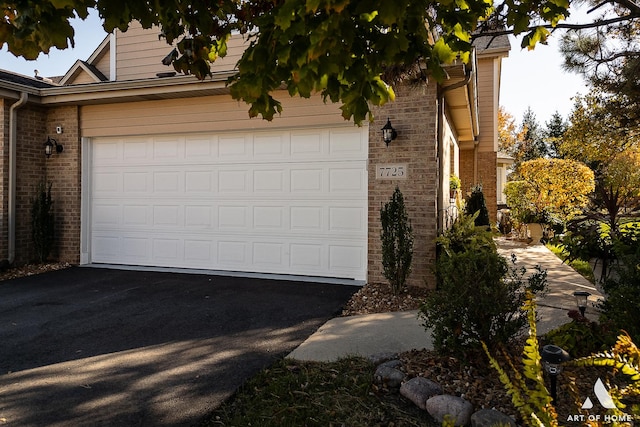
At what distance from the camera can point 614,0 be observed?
553 centimetres

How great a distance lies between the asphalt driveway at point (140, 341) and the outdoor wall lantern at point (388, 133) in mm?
2178

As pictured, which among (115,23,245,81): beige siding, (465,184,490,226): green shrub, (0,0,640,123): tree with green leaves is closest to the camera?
(0,0,640,123): tree with green leaves

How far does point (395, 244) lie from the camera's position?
19.4 ft

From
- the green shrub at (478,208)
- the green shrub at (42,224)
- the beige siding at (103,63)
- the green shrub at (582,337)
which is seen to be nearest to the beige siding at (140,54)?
the beige siding at (103,63)

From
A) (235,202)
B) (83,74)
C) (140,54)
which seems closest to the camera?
(235,202)

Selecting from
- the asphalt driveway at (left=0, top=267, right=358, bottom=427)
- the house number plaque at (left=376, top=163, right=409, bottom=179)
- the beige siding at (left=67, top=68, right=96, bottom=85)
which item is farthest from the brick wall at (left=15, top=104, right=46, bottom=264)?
the house number plaque at (left=376, top=163, right=409, bottom=179)

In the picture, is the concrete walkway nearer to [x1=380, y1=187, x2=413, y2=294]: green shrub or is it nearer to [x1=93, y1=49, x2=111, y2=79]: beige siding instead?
[x1=380, y1=187, x2=413, y2=294]: green shrub

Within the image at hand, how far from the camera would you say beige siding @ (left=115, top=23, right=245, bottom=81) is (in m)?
9.92

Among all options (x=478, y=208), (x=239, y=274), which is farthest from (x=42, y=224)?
(x=478, y=208)

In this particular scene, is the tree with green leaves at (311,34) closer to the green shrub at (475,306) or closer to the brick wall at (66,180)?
the green shrub at (475,306)

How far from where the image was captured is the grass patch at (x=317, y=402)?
102 inches

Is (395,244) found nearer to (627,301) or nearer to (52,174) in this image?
(627,301)

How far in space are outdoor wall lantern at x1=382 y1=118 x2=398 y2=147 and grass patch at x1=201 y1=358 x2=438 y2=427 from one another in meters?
3.67

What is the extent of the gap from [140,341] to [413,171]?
407cm
